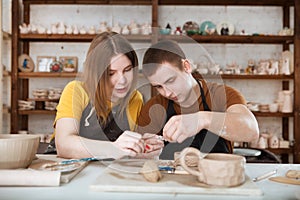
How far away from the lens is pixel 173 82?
1.59 metres

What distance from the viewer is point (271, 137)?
3.68 m

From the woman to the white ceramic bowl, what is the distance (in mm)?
268

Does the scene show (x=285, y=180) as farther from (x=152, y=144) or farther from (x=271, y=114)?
(x=271, y=114)

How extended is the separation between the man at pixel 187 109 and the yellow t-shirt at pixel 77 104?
37mm

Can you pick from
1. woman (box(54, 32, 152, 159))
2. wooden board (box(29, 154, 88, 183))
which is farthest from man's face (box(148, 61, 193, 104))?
wooden board (box(29, 154, 88, 183))

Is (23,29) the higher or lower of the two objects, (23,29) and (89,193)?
the higher

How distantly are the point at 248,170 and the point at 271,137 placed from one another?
258 cm

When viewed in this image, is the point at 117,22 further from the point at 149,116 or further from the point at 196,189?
the point at 196,189

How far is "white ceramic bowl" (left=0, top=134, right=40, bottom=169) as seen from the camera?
1102 mm

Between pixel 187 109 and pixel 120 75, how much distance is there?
1.17ft

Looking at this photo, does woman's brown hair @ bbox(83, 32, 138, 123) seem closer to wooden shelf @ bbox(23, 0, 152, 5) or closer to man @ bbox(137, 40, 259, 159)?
man @ bbox(137, 40, 259, 159)

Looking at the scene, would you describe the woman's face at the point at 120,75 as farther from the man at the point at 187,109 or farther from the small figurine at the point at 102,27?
the small figurine at the point at 102,27

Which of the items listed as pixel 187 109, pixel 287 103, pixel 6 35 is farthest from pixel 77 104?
pixel 287 103

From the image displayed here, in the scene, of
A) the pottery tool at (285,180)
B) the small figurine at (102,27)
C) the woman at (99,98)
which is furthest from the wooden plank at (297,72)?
the pottery tool at (285,180)
